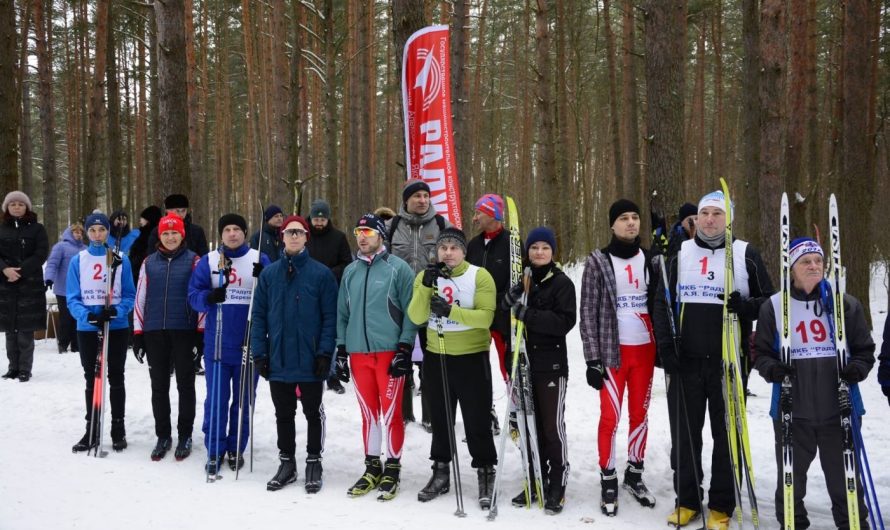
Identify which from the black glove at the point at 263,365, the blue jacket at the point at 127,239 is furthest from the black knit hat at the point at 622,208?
the blue jacket at the point at 127,239

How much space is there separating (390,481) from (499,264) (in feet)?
6.60

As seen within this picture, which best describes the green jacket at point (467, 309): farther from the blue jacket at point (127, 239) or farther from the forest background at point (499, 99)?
the blue jacket at point (127, 239)

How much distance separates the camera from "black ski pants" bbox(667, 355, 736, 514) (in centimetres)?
432

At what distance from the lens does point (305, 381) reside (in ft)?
16.4

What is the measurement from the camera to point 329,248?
7.17m

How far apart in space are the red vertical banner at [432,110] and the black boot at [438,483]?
275 cm

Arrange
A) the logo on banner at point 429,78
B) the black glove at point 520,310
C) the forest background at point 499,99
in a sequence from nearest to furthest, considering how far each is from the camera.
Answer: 1. the black glove at point 520,310
2. the logo on banner at point 429,78
3. the forest background at point 499,99

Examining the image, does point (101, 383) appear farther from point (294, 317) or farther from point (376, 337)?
point (376, 337)

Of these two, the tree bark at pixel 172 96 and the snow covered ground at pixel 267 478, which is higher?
the tree bark at pixel 172 96

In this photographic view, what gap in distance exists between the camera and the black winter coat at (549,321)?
14.8ft

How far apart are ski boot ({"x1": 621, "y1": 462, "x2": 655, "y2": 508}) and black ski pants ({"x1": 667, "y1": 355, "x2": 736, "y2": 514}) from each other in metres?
0.29

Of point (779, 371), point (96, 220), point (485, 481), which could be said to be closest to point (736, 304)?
point (779, 371)

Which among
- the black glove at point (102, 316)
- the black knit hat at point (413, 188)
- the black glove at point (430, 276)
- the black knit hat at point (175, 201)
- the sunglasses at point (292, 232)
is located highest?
the black knit hat at point (175, 201)

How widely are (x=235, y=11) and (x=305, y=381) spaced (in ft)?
66.5
